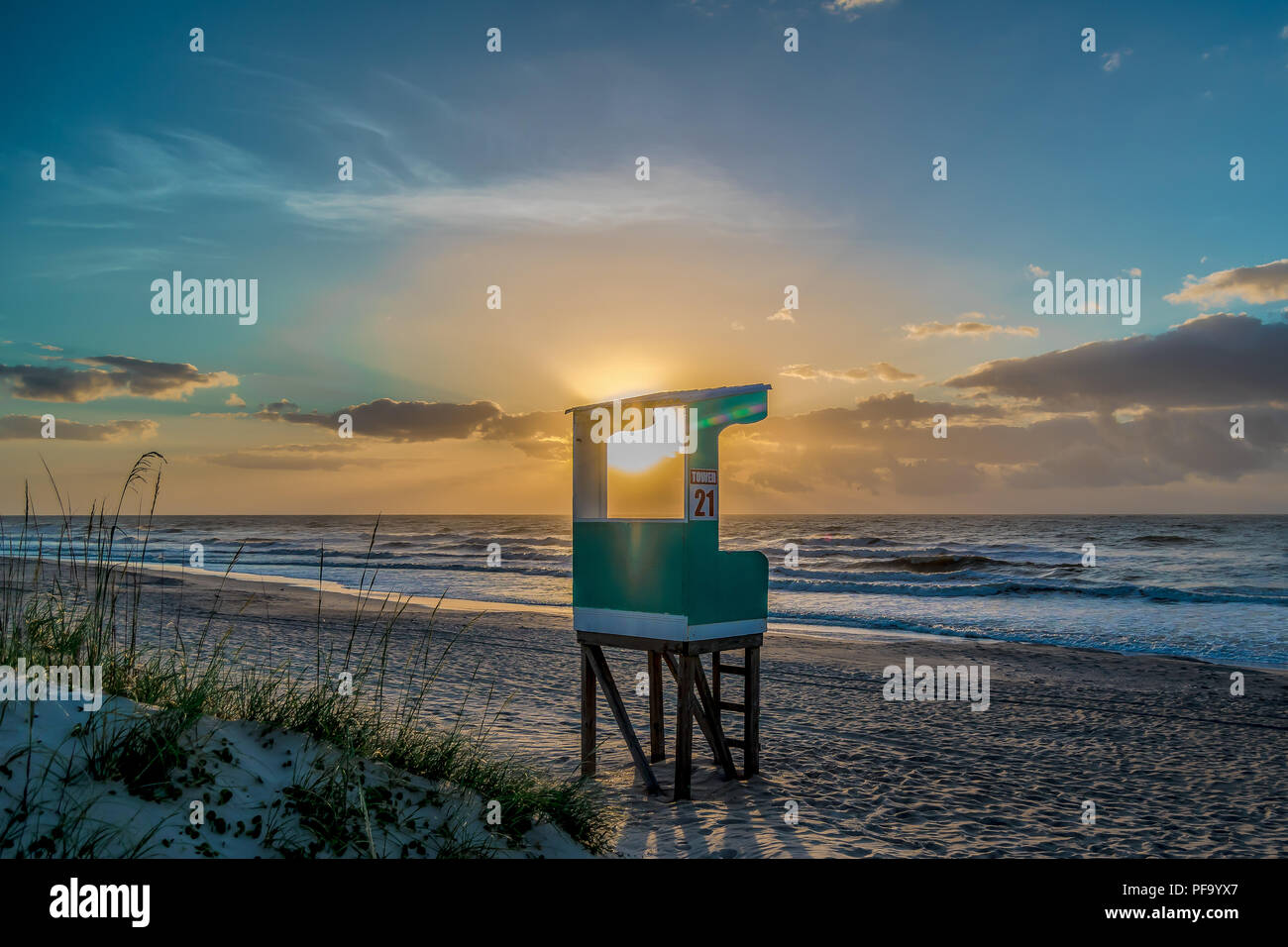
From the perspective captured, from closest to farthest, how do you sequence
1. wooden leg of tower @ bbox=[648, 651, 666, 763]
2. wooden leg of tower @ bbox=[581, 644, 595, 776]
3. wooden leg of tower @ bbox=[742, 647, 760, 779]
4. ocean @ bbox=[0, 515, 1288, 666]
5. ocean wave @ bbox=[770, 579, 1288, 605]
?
wooden leg of tower @ bbox=[742, 647, 760, 779], wooden leg of tower @ bbox=[581, 644, 595, 776], wooden leg of tower @ bbox=[648, 651, 666, 763], ocean @ bbox=[0, 515, 1288, 666], ocean wave @ bbox=[770, 579, 1288, 605]

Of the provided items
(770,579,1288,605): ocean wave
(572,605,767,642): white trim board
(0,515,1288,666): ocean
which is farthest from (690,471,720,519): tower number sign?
(770,579,1288,605): ocean wave

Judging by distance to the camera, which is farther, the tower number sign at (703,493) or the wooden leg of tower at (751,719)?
the wooden leg of tower at (751,719)

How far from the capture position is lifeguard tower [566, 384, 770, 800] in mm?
7559

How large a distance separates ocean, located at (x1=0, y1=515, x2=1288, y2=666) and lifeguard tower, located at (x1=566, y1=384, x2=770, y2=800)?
2.21 meters

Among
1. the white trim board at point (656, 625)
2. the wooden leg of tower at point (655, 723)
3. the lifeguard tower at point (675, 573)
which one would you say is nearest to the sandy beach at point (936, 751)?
the wooden leg of tower at point (655, 723)

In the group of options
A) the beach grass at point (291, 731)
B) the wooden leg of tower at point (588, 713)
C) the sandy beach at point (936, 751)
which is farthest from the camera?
the wooden leg of tower at point (588, 713)

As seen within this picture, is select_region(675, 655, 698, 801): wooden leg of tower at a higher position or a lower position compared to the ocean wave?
higher

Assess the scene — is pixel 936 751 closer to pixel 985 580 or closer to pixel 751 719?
pixel 751 719

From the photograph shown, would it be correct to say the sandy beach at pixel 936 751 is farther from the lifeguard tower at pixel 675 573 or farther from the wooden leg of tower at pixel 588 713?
the lifeguard tower at pixel 675 573

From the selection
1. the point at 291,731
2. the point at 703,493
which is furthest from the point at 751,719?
the point at 291,731

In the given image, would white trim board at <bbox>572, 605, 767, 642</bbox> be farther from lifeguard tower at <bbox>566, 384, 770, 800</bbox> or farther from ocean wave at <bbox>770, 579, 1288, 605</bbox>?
ocean wave at <bbox>770, 579, 1288, 605</bbox>

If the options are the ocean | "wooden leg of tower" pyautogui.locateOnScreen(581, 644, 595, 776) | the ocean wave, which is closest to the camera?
"wooden leg of tower" pyautogui.locateOnScreen(581, 644, 595, 776)

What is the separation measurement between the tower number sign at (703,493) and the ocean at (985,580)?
285 centimetres

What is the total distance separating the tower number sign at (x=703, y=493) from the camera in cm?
754
